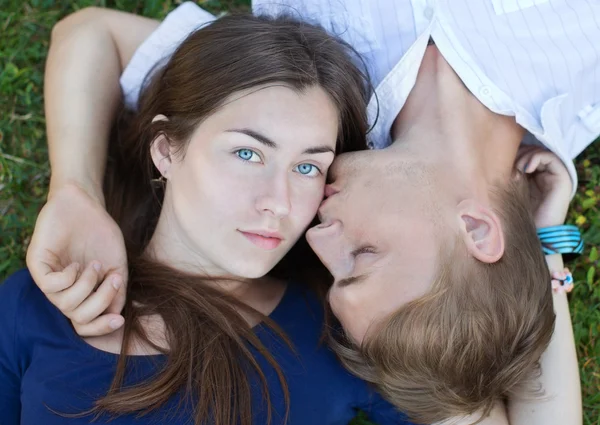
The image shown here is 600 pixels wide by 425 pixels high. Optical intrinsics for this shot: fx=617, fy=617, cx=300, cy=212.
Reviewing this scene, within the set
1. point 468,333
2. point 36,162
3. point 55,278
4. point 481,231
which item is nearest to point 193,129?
point 55,278

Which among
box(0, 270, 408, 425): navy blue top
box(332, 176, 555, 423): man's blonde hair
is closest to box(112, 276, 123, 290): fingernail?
box(0, 270, 408, 425): navy blue top

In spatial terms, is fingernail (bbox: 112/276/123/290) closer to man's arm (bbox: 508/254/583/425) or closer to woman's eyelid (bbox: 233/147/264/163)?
woman's eyelid (bbox: 233/147/264/163)

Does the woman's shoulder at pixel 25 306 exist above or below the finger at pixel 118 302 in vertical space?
below

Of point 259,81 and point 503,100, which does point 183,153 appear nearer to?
point 259,81

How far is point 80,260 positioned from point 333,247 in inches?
39.5

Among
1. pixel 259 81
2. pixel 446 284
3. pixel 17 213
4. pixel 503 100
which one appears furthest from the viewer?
pixel 17 213

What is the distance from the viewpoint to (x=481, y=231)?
2.22 meters

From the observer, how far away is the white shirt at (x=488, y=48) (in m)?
2.61

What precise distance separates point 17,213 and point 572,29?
2864mm

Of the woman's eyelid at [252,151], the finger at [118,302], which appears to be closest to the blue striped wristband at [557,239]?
the woman's eyelid at [252,151]

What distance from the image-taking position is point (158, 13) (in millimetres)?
3404

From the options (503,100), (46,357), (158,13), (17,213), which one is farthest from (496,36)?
(17,213)

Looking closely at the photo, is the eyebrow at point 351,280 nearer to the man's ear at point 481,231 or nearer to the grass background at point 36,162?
the man's ear at point 481,231

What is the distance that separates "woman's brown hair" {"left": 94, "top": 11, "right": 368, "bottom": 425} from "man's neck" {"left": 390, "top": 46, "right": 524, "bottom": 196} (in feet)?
0.73
